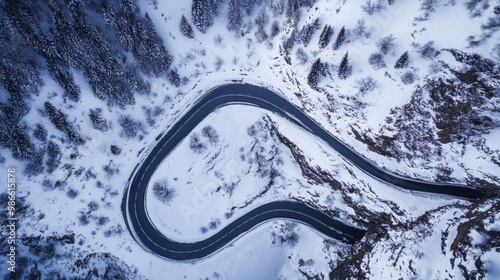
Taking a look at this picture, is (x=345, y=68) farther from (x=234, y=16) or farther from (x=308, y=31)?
(x=234, y=16)

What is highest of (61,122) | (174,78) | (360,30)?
(360,30)

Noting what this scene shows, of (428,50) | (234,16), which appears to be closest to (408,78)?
(428,50)

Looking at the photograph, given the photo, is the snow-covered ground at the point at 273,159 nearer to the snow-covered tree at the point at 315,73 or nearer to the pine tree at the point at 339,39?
the pine tree at the point at 339,39

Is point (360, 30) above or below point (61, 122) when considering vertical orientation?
above

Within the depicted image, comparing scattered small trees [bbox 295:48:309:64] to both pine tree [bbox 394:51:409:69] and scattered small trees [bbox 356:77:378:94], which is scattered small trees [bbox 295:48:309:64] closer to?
scattered small trees [bbox 356:77:378:94]

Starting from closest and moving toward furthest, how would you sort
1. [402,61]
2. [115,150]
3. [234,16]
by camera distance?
1. [402,61]
2. [115,150]
3. [234,16]

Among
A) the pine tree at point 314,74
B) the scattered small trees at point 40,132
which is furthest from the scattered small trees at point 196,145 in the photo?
the scattered small trees at point 40,132

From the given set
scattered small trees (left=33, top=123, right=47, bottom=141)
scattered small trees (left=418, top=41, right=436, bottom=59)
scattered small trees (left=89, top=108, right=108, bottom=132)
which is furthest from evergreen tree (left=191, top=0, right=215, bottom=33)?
scattered small trees (left=418, top=41, right=436, bottom=59)
